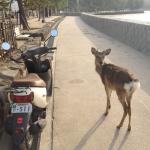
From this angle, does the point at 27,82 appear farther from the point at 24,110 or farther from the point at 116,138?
the point at 116,138

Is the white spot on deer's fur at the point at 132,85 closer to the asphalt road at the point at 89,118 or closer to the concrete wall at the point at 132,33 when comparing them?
the asphalt road at the point at 89,118

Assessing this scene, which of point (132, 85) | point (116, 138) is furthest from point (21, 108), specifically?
point (132, 85)

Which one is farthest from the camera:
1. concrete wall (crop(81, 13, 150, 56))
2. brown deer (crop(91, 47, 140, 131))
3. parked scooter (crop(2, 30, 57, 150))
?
concrete wall (crop(81, 13, 150, 56))

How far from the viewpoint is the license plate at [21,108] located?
4.73 m

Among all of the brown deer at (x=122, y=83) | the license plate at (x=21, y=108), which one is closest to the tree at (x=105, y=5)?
the brown deer at (x=122, y=83)

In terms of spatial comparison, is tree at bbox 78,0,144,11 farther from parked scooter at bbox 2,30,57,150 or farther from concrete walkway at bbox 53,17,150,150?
parked scooter at bbox 2,30,57,150

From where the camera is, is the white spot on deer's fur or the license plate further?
the white spot on deer's fur

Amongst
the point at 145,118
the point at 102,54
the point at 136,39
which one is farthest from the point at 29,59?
the point at 136,39

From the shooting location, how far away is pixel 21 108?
4742mm

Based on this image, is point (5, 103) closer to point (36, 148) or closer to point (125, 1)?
point (36, 148)

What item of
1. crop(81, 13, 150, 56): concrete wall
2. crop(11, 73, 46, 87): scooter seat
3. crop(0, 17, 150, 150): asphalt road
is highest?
crop(11, 73, 46, 87): scooter seat

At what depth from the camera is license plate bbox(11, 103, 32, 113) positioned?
15.5 ft

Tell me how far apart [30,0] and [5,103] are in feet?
84.9

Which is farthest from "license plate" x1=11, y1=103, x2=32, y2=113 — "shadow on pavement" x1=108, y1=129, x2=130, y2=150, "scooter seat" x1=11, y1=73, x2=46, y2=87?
"shadow on pavement" x1=108, y1=129, x2=130, y2=150
